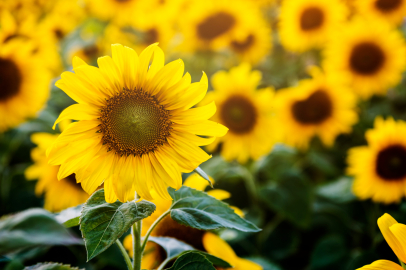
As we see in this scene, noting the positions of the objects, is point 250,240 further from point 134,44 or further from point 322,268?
point 134,44

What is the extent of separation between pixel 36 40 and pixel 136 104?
67.4 inches

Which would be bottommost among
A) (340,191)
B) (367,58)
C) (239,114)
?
(340,191)

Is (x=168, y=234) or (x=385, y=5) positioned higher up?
(x=385, y=5)

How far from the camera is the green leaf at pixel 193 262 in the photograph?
2.28 ft

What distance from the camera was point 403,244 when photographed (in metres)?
0.63

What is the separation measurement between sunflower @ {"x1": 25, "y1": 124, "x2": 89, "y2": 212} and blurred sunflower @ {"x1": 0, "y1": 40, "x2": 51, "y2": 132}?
0.32 metres

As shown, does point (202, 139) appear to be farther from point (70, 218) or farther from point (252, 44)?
point (252, 44)

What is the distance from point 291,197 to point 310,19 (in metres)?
1.30

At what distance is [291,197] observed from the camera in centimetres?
170

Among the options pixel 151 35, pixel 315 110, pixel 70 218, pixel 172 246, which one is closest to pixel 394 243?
pixel 172 246

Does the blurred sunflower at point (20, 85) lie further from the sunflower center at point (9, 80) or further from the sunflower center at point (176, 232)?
the sunflower center at point (176, 232)

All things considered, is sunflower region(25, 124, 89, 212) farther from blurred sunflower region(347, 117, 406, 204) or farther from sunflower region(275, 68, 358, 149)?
blurred sunflower region(347, 117, 406, 204)

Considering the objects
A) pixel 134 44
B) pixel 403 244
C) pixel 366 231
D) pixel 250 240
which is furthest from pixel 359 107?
pixel 403 244

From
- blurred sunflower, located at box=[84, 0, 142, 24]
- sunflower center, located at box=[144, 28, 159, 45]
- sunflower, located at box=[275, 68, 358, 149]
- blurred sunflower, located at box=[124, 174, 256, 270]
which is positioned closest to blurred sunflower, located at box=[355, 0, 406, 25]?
sunflower, located at box=[275, 68, 358, 149]
